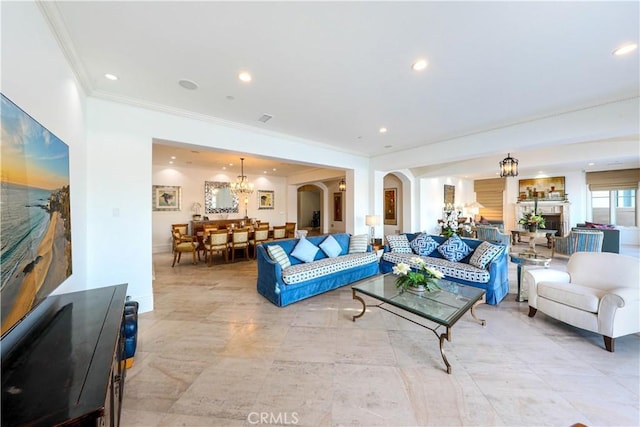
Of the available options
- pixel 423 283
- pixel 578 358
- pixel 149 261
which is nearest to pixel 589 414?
pixel 578 358

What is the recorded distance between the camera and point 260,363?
2135 mm

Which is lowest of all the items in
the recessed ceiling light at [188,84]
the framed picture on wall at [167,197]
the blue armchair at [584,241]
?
the blue armchair at [584,241]

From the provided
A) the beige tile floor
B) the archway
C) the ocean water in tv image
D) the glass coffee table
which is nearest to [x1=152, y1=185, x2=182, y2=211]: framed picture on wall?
the beige tile floor

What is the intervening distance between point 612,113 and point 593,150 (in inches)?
114

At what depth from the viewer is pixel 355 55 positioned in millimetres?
2189

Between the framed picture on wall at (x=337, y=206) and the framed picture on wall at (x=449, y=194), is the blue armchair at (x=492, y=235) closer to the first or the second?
the framed picture on wall at (x=449, y=194)

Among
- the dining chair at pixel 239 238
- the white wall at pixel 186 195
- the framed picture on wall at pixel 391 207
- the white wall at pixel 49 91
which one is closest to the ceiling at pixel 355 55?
the white wall at pixel 49 91

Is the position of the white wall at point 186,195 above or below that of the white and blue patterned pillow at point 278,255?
above

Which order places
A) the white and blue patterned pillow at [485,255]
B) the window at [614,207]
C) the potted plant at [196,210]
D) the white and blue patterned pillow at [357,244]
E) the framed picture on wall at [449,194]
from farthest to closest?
the framed picture on wall at [449,194], the potted plant at [196,210], the window at [614,207], the white and blue patterned pillow at [357,244], the white and blue patterned pillow at [485,255]

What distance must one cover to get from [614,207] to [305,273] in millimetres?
11202

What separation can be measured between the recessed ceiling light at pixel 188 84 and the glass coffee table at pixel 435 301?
10.3 ft

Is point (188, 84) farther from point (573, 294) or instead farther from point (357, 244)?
point (573, 294)

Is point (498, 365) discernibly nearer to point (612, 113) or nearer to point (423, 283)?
point (423, 283)

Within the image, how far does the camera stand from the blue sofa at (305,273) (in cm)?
332
